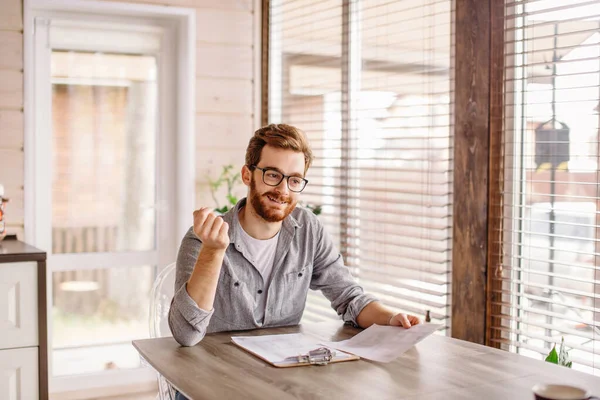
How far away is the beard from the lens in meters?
2.24

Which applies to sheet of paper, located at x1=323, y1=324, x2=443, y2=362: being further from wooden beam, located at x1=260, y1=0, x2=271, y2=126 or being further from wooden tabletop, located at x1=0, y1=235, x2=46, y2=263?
wooden beam, located at x1=260, y1=0, x2=271, y2=126

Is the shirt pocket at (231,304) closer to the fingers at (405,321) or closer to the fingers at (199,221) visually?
the fingers at (199,221)

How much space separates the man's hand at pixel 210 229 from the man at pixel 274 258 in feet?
0.47

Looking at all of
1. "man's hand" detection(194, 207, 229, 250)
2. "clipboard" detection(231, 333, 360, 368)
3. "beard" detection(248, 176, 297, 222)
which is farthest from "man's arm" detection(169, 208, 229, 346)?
"beard" detection(248, 176, 297, 222)

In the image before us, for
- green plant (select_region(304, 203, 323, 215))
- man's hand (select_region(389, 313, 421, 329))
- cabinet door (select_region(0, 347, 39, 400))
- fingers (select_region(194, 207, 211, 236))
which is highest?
fingers (select_region(194, 207, 211, 236))

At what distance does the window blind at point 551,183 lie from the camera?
7.59 ft

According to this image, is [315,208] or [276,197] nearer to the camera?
[276,197]

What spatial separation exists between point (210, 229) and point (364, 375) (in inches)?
21.5

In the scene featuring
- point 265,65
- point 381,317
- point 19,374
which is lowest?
point 19,374

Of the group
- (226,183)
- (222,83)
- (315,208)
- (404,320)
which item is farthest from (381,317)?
(222,83)

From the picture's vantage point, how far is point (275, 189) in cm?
222

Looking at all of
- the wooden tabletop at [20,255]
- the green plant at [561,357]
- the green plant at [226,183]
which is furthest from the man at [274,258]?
the green plant at [226,183]

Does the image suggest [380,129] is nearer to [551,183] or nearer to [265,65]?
[551,183]

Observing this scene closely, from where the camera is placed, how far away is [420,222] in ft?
9.76
